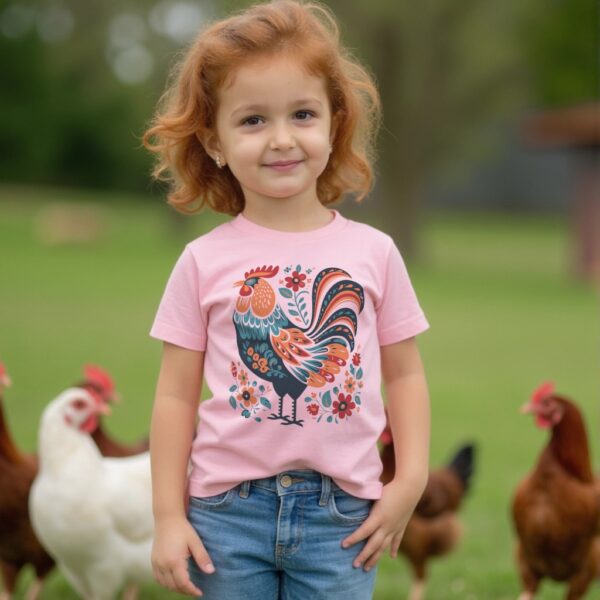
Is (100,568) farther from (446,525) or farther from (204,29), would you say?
(204,29)

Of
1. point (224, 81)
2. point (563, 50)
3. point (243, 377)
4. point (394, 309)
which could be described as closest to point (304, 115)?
point (224, 81)

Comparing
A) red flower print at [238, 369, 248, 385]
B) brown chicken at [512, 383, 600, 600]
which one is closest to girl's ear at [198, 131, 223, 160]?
red flower print at [238, 369, 248, 385]

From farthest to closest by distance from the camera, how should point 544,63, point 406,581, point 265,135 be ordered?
point 544,63, point 406,581, point 265,135

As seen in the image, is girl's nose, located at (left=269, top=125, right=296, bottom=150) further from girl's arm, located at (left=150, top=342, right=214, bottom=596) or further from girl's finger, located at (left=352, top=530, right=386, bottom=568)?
girl's finger, located at (left=352, top=530, right=386, bottom=568)

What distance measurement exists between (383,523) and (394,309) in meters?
0.48

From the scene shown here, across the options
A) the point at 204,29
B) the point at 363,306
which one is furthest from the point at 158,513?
the point at 204,29

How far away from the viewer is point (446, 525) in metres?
3.86

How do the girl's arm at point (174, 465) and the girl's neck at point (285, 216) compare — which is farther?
the girl's neck at point (285, 216)

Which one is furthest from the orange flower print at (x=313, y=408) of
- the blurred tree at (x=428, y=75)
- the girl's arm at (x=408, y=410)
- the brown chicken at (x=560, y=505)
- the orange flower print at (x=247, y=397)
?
the blurred tree at (x=428, y=75)

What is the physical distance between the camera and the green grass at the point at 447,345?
4.83 m

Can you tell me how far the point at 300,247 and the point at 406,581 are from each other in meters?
2.30

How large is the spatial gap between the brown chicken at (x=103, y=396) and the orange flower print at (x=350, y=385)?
5.00 ft

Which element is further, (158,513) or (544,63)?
(544,63)

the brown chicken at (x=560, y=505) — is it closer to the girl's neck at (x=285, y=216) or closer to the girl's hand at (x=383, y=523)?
the girl's hand at (x=383, y=523)
